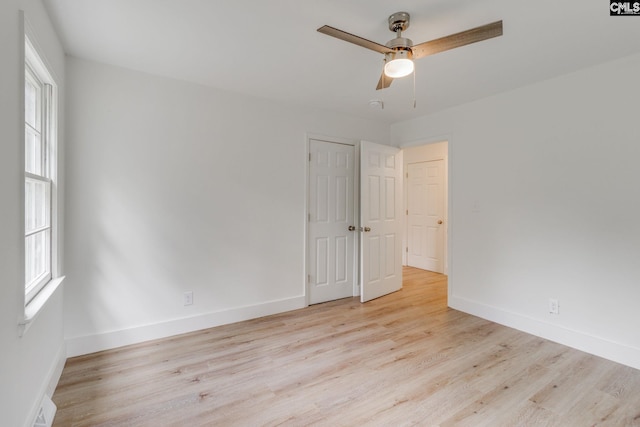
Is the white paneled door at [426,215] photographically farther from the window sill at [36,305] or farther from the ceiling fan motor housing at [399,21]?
the window sill at [36,305]

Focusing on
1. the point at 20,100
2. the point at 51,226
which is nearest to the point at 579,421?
the point at 20,100

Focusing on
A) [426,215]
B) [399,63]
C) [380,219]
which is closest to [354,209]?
[380,219]

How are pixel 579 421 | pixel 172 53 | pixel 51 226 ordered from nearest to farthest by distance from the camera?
1. pixel 579 421
2. pixel 51 226
3. pixel 172 53

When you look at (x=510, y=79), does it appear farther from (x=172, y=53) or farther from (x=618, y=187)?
(x=172, y=53)

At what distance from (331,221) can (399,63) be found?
2266mm

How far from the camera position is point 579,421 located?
1.73m

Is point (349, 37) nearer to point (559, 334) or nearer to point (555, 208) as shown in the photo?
point (555, 208)

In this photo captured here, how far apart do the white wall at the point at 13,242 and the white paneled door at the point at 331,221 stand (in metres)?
2.51

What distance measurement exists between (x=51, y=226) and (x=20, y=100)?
1104 mm

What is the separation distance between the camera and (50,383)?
188 cm

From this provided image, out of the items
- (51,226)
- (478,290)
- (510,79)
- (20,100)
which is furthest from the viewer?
(478,290)

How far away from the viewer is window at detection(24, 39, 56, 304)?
1.76 m

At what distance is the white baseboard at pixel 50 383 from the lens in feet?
5.00

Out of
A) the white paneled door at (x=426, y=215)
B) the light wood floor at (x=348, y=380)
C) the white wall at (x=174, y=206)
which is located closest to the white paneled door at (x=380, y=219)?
the white wall at (x=174, y=206)
